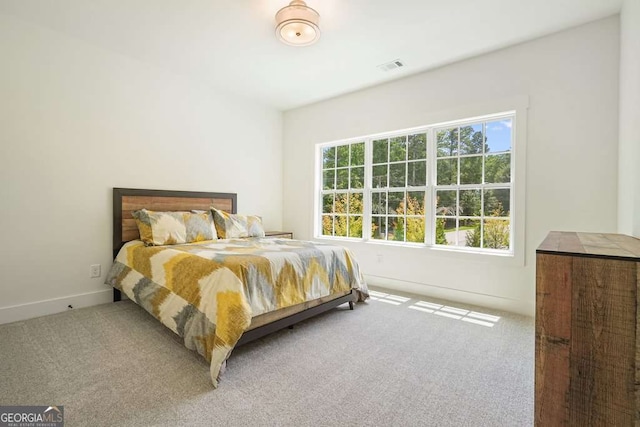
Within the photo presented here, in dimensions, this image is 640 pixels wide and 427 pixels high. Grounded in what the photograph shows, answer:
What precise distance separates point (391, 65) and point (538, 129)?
165cm

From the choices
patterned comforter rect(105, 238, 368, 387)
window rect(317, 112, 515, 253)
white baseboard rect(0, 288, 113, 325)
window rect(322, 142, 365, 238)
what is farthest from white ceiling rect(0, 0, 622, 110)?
white baseboard rect(0, 288, 113, 325)

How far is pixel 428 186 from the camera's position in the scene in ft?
11.9

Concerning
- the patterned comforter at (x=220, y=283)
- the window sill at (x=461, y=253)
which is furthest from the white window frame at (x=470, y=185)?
the patterned comforter at (x=220, y=283)

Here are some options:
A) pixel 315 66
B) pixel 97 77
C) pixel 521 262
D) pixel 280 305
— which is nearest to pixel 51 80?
pixel 97 77

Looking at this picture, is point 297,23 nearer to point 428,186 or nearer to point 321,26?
point 321,26

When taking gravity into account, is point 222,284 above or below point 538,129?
below

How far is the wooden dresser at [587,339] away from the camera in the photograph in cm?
85

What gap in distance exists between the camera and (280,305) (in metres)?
2.25

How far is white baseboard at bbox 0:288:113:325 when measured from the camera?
102 inches

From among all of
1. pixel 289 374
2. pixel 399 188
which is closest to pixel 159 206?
pixel 289 374

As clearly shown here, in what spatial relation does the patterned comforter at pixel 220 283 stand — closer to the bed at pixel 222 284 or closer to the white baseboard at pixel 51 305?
the bed at pixel 222 284

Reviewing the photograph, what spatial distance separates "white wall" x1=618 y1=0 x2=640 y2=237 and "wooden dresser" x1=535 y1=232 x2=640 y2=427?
115 cm

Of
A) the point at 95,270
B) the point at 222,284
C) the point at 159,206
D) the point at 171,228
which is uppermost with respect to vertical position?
the point at 159,206

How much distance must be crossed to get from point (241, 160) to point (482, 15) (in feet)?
11.0
